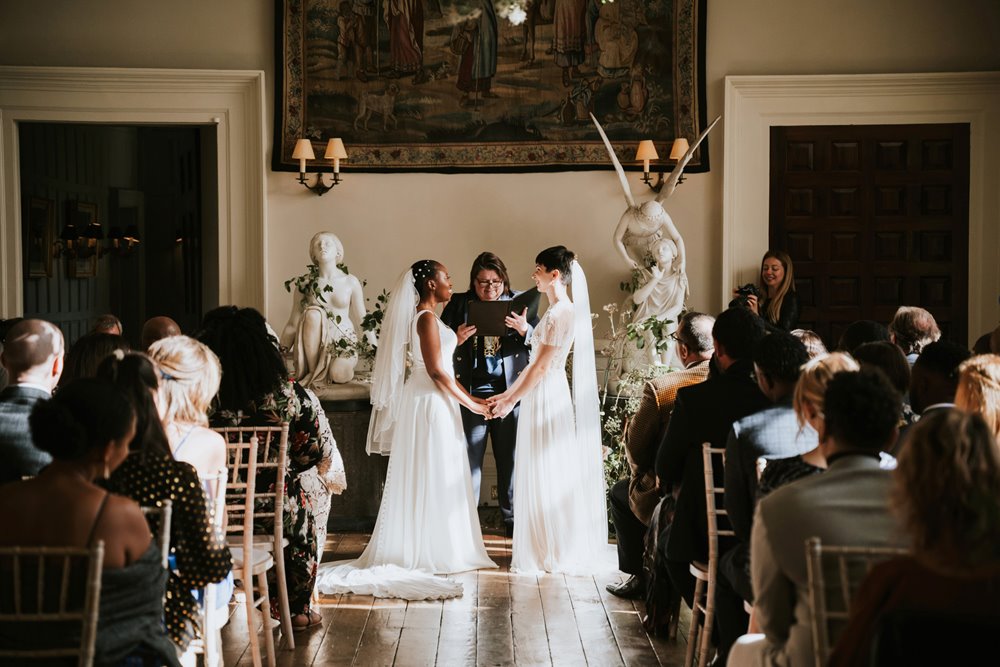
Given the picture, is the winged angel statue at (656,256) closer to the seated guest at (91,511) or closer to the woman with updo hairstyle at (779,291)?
the woman with updo hairstyle at (779,291)

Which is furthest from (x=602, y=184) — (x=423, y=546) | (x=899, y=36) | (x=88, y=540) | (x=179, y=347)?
(x=88, y=540)

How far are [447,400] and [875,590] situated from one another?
4.35 meters

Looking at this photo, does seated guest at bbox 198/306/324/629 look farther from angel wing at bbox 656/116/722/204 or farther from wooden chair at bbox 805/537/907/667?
angel wing at bbox 656/116/722/204

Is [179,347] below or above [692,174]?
below

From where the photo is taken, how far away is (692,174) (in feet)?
28.6

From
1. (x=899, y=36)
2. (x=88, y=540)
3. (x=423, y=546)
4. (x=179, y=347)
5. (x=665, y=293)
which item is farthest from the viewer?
(x=899, y=36)

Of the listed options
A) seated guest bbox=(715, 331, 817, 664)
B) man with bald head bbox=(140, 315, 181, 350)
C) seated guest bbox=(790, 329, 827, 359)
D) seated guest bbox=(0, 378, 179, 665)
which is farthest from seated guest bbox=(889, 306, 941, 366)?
seated guest bbox=(0, 378, 179, 665)

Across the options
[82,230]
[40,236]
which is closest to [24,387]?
[40,236]

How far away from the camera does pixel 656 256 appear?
26.2ft

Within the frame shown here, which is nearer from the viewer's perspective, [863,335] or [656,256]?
[863,335]

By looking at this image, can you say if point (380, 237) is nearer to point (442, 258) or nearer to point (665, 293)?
point (442, 258)

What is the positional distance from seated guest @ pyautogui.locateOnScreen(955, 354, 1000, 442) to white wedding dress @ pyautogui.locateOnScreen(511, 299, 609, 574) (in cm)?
306

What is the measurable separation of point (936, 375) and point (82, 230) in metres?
10.2

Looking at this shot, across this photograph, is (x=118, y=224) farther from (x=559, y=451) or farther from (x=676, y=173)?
(x=559, y=451)
